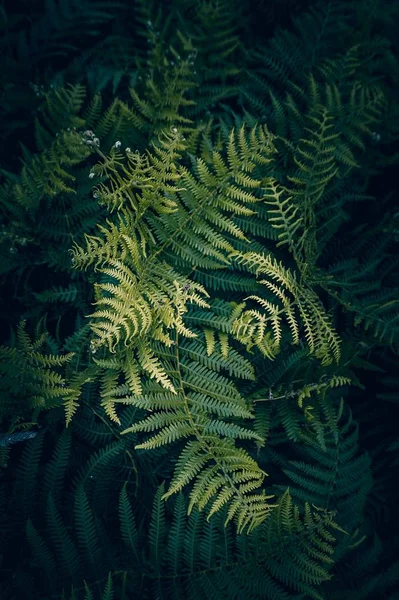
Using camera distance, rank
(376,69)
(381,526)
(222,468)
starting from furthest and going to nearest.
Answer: (376,69), (381,526), (222,468)

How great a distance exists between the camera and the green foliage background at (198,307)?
251 centimetres

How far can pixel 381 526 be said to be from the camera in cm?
308

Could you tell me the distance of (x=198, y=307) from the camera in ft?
8.99

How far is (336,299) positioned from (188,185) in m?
1.09

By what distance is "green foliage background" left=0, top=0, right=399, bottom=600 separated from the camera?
2.51 metres

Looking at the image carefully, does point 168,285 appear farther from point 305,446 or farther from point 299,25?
point 299,25

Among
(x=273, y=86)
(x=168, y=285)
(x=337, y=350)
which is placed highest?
(x=273, y=86)

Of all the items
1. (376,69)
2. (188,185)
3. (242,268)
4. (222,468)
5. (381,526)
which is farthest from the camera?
(376,69)

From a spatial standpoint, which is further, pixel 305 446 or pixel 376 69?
pixel 376 69

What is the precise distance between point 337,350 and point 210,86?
6.17 ft

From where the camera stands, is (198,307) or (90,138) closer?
(198,307)

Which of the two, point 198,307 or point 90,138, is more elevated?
point 90,138

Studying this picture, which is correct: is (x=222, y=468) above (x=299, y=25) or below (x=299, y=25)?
below

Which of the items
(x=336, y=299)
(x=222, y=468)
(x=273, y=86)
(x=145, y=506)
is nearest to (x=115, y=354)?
(x=222, y=468)
